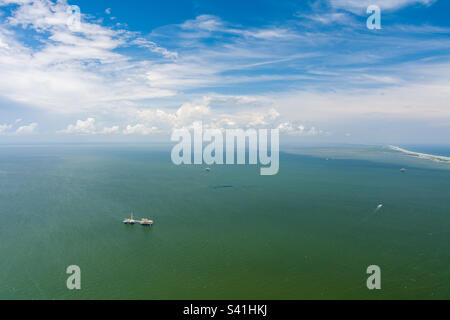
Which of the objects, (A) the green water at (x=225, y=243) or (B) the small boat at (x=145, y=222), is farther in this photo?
(B) the small boat at (x=145, y=222)

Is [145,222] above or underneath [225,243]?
above

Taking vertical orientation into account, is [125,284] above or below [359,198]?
below

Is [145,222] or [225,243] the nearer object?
[225,243]

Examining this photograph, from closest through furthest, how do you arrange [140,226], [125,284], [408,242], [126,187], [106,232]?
1. [125,284]
2. [408,242]
3. [106,232]
4. [140,226]
5. [126,187]

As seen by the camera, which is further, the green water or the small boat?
the small boat
